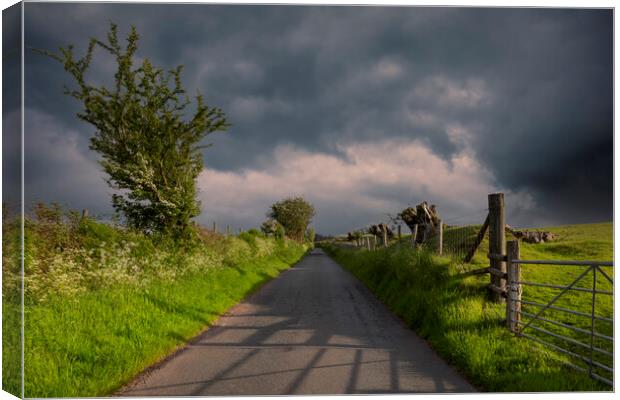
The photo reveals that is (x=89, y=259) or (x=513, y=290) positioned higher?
(x=89, y=259)

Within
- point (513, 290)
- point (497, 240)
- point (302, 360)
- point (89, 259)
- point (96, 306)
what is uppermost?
point (497, 240)

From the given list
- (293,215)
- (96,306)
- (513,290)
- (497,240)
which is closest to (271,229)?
(293,215)

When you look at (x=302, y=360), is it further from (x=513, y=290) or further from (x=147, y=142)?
(x=147, y=142)

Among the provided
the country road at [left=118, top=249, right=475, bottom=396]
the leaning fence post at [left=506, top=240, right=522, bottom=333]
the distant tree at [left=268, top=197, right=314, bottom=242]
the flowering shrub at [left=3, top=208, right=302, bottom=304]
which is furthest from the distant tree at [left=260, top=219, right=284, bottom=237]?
the leaning fence post at [left=506, top=240, right=522, bottom=333]

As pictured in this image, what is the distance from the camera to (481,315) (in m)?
7.68

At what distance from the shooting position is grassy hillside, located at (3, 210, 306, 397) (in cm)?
524

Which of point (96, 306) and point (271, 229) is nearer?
point (96, 306)

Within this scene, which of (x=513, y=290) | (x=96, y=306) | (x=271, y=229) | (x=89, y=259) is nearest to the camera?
(x=96, y=306)

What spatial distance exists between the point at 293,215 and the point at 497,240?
67.4 meters

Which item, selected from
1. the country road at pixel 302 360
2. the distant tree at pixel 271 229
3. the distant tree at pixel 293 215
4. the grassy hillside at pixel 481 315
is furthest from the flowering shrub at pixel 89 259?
the distant tree at pixel 293 215

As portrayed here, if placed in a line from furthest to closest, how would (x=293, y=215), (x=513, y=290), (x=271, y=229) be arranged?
(x=293, y=215)
(x=271, y=229)
(x=513, y=290)

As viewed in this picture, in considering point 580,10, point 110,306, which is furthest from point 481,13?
point 110,306

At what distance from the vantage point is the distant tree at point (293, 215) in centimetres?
7544

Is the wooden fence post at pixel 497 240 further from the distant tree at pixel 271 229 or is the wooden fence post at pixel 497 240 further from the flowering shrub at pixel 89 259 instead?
the distant tree at pixel 271 229
